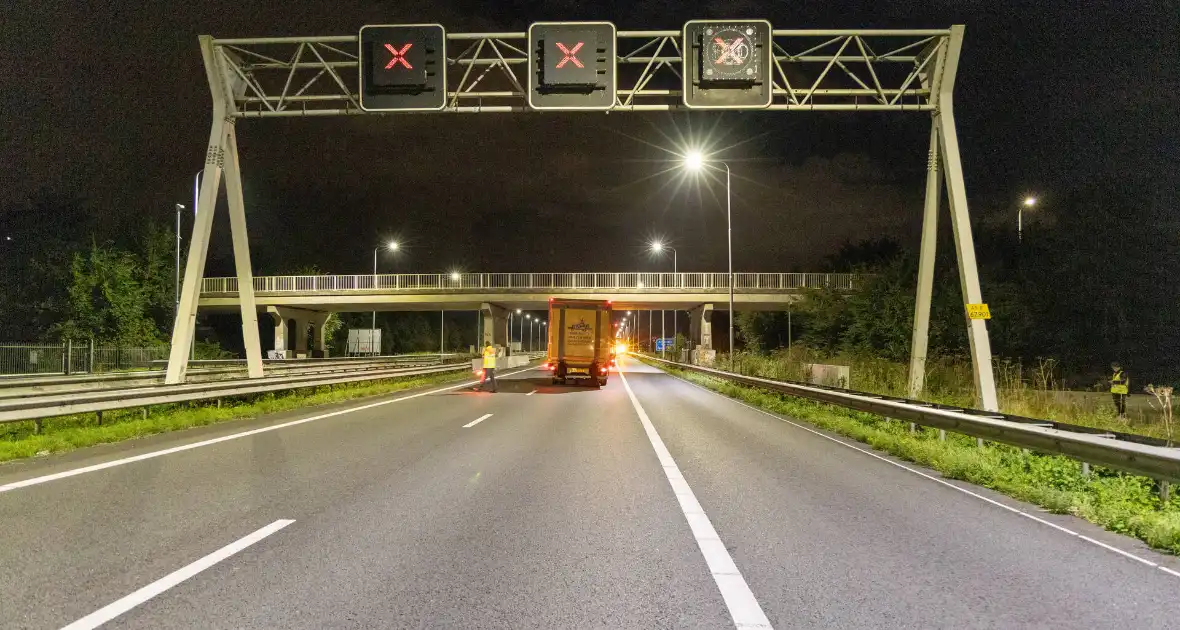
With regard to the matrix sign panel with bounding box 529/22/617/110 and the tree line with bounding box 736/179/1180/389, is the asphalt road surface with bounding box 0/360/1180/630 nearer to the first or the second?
the matrix sign panel with bounding box 529/22/617/110

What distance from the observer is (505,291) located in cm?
5234

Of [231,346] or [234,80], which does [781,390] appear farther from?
[231,346]

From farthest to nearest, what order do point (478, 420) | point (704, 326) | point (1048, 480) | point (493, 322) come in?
point (493, 322) < point (704, 326) < point (478, 420) < point (1048, 480)

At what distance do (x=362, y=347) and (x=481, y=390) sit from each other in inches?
1356

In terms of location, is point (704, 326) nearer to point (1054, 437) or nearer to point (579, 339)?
point (579, 339)

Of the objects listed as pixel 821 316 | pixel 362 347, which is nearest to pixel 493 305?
pixel 362 347

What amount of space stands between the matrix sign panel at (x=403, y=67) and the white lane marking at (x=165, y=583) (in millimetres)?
11723

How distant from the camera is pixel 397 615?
A: 389 cm

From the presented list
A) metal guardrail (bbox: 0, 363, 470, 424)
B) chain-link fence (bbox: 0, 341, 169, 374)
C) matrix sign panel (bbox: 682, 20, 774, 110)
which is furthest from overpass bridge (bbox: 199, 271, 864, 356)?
matrix sign panel (bbox: 682, 20, 774, 110)

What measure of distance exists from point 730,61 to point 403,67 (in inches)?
273

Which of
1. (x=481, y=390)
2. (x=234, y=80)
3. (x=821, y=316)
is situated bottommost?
(x=481, y=390)

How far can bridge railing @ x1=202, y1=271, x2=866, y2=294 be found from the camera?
1981 inches

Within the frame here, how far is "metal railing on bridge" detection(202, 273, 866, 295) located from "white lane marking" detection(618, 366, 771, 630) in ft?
142

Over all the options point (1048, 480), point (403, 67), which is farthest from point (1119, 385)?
point (403, 67)
